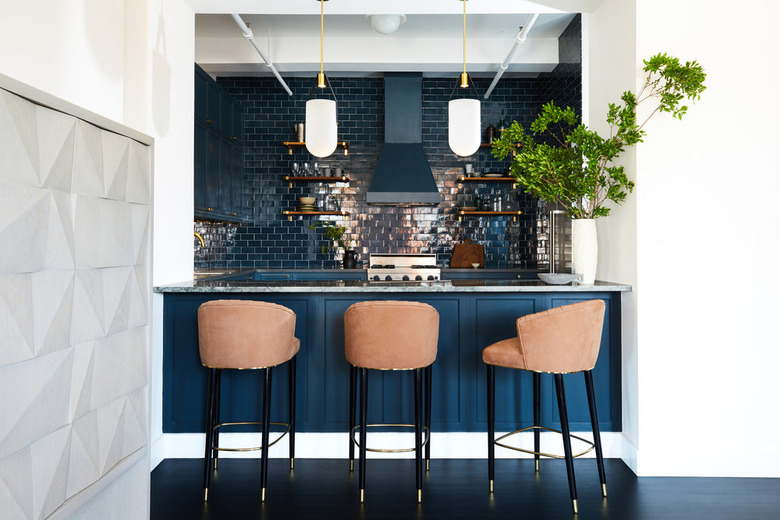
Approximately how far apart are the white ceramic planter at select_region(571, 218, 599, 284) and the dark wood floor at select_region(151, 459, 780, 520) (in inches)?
45.2

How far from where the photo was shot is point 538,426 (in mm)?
2986

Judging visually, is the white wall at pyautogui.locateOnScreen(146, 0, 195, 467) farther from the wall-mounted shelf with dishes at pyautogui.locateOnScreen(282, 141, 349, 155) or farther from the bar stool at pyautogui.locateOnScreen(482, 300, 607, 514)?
the wall-mounted shelf with dishes at pyautogui.locateOnScreen(282, 141, 349, 155)

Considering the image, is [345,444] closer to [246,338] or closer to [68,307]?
[246,338]

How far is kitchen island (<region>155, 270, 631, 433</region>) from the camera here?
3180 millimetres

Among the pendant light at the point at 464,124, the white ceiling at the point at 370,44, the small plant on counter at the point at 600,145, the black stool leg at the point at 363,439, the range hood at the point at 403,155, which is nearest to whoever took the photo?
the black stool leg at the point at 363,439

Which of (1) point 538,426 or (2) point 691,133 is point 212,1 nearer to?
(2) point 691,133

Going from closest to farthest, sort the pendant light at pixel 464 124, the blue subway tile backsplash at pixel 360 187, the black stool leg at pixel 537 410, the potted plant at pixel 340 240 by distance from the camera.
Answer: the black stool leg at pixel 537 410 < the pendant light at pixel 464 124 < the potted plant at pixel 340 240 < the blue subway tile backsplash at pixel 360 187

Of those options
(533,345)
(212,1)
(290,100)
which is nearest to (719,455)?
(533,345)

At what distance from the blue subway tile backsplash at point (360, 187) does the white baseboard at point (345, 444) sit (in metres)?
3.28

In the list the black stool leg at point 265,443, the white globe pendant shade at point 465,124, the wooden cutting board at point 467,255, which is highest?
the white globe pendant shade at point 465,124

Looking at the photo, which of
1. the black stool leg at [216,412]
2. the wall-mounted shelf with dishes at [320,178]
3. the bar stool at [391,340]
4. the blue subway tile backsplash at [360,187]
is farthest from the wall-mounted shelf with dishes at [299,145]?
the bar stool at [391,340]

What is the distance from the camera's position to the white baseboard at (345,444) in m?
3.17

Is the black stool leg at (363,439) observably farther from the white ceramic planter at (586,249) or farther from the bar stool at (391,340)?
the white ceramic planter at (586,249)

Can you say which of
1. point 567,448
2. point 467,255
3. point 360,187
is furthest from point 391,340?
point 360,187
